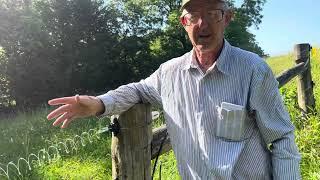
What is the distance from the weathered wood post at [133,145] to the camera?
219 centimetres

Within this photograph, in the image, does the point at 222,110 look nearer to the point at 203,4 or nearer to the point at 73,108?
the point at 203,4

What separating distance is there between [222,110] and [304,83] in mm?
5037

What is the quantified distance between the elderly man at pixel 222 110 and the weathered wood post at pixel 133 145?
110 millimetres

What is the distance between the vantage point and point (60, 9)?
2256cm

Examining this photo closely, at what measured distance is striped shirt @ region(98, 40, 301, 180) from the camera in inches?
78.4

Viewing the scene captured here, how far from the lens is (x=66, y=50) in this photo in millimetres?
21969

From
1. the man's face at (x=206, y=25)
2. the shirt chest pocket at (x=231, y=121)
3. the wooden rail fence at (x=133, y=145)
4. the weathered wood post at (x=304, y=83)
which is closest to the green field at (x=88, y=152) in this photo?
the weathered wood post at (x=304, y=83)

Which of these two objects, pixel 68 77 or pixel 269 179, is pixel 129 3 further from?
pixel 269 179

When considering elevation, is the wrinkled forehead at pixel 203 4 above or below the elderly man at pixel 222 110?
above

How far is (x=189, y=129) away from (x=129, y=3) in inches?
1167

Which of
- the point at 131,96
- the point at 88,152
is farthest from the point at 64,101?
the point at 88,152

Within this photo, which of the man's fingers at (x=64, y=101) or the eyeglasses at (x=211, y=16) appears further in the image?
the eyeglasses at (x=211, y=16)

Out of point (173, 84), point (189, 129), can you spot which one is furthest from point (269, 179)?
point (173, 84)

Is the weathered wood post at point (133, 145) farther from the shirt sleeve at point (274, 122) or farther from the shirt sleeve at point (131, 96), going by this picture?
the shirt sleeve at point (274, 122)
